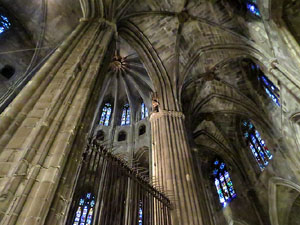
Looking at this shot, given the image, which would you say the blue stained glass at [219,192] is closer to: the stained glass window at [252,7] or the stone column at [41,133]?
the stained glass window at [252,7]

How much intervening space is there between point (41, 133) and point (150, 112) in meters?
8.20

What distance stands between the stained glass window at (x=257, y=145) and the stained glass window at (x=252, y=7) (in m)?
7.20

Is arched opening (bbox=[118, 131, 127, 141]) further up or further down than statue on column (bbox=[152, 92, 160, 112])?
further up

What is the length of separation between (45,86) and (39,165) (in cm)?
187

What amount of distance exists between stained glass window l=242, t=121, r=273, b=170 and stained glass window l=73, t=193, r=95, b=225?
32.8 ft

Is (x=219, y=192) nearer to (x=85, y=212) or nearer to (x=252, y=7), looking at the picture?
(x=85, y=212)

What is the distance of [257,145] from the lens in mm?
14570

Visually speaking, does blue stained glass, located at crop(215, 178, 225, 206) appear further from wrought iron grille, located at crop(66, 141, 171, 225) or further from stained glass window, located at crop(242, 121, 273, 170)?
wrought iron grille, located at crop(66, 141, 171, 225)

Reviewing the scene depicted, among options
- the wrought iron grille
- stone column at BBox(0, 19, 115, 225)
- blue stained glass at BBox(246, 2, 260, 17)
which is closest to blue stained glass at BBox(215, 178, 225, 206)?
the wrought iron grille

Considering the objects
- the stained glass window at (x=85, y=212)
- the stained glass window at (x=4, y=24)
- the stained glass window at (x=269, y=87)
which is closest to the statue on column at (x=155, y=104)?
the stained glass window at (x=85, y=212)

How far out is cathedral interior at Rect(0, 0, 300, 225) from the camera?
3596mm

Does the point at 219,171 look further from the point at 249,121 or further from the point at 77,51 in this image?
the point at 77,51

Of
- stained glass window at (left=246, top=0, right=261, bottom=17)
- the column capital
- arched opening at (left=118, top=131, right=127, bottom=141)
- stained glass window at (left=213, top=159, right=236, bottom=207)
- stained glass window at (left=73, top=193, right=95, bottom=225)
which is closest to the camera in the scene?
stained glass window at (left=246, top=0, right=261, bottom=17)

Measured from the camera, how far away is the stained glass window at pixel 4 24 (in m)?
12.9
